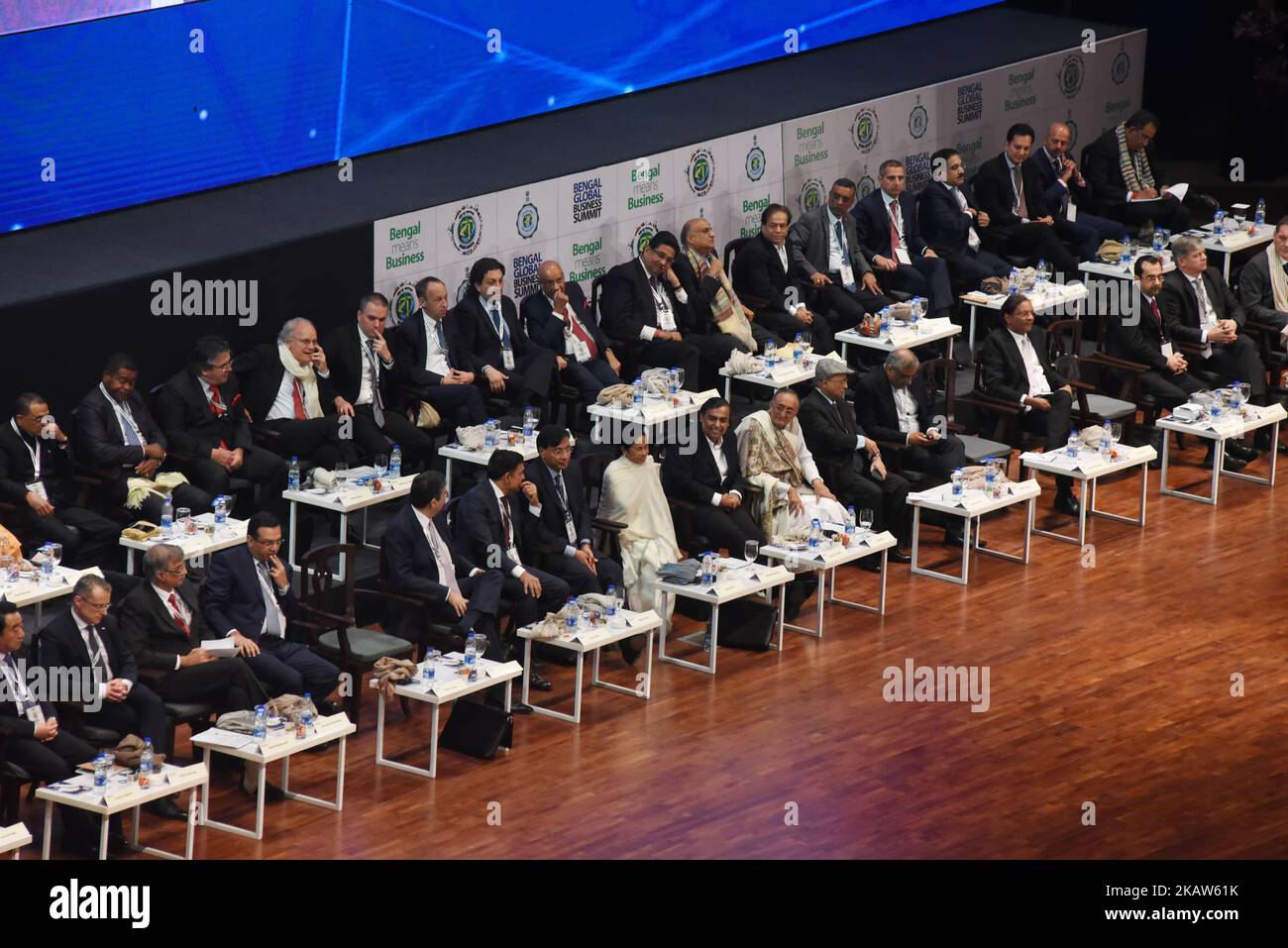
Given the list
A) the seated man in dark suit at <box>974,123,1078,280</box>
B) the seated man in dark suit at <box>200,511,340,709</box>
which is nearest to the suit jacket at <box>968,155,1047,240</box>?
the seated man in dark suit at <box>974,123,1078,280</box>

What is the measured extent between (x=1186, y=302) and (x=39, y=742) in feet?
27.4

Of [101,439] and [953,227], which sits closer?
[101,439]

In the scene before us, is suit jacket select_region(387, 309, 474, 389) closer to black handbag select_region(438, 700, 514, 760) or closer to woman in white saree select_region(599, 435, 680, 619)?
woman in white saree select_region(599, 435, 680, 619)

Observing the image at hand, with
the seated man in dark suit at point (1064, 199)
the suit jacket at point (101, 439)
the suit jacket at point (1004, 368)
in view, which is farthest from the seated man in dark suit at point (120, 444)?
the seated man in dark suit at point (1064, 199)

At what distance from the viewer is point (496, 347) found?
1333 cm

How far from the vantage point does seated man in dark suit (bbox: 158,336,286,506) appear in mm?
11914

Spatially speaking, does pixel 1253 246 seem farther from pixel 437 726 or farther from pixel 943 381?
pixel 437 726

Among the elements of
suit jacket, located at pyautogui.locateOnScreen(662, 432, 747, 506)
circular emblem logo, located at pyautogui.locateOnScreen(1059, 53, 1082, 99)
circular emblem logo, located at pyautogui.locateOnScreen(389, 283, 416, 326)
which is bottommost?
suit jacket, located at pyautogui.locateOnScreen(662, 432, 747, 506)

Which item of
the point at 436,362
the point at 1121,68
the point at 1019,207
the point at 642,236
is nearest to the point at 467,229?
the point at 436,362

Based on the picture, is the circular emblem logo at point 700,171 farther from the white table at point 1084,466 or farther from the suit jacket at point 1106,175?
the suit jacket at point 1106,175

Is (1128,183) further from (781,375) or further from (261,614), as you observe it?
(261,614)

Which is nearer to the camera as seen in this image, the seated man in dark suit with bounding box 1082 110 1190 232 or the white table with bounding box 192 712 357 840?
the white table with bounding box 192 712 357 840

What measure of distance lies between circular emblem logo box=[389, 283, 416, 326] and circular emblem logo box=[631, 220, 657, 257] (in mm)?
1789

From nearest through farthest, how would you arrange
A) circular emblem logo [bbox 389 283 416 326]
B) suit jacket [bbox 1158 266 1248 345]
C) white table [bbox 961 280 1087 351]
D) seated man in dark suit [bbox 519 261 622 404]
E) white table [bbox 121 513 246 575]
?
white table [bbox 121 513 246 575] < circular emblem logo [bbox 389 283 416 326] < seated man in dark suit [bbox 519 261 622 404] < suit jacket [bbox 1158 266 1248 345] < white table [bbox 961 280 1087 351]
